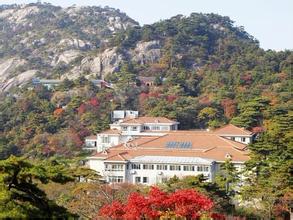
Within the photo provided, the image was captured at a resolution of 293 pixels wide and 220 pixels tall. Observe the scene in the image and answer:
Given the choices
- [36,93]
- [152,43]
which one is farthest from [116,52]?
[36,93]

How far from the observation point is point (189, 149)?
36.1 m

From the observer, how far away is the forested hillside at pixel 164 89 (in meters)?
44.2

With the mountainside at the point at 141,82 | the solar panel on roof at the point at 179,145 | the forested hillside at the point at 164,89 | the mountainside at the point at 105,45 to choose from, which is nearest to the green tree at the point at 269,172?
the forested hillside at the point at 164,89

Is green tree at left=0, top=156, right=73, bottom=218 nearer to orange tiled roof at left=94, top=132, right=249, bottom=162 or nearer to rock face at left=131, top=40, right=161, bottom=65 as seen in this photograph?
orange tiled roof at left=94, top=132, right=249, bottom=162

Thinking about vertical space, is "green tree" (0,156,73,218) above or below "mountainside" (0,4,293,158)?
below

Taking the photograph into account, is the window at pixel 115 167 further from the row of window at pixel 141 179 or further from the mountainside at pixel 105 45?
the mountainside at pixel 105 45

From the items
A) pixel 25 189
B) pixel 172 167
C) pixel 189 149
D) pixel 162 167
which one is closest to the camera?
pixel 25 189

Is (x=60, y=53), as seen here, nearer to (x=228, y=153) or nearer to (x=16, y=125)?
(x=16, y=125)

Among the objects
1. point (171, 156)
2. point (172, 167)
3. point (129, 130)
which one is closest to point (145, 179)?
point (172, 167)

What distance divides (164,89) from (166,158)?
85.1 ft

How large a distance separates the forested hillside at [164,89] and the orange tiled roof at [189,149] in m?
2.54

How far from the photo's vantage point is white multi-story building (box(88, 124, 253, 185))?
3269cm

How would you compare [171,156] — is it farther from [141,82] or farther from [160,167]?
[141,82]

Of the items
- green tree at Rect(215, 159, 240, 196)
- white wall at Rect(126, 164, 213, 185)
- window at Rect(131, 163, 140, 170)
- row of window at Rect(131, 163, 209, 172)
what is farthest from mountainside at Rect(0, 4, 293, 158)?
green tree at Rect(215, 159, 240, 196)
